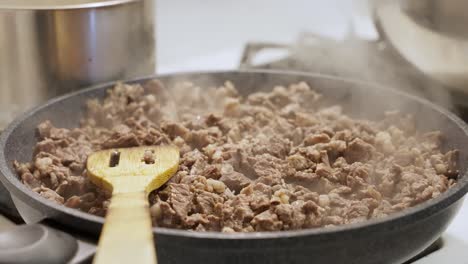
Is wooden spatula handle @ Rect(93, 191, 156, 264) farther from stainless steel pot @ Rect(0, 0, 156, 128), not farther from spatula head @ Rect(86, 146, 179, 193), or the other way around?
stainless steel pot @ Rect(0, 0, 156, 128)

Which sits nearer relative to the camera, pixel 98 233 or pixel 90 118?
pixel 98 233

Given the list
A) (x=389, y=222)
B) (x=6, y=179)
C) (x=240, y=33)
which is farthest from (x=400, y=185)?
(x=240, y=33)

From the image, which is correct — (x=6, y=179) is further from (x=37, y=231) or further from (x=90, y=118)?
(x=90, y=118)

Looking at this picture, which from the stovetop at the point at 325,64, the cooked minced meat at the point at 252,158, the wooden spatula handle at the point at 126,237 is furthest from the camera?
the stovetop at the point at 325,64

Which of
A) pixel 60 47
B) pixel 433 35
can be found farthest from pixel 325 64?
pixel 60 47

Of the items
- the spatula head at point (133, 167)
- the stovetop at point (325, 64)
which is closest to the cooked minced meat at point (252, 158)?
the spatula head at point (133, 167)

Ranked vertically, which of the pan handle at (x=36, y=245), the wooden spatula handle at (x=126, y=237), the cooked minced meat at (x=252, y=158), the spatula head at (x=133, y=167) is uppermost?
the wooden spatula handle at (x=126, y=237)

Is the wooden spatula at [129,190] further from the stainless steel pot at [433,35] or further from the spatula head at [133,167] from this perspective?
the stainless steel pot at [433,35]
